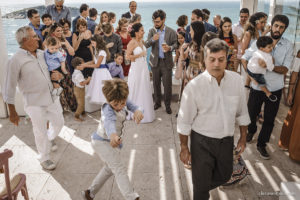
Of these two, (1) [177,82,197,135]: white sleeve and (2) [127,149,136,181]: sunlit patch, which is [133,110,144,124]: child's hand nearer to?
(1) [177,82,197,135]: white sleeve

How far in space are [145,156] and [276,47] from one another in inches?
90.5

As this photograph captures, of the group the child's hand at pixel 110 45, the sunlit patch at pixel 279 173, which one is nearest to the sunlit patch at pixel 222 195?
the sunlit patch at pixel 279 173

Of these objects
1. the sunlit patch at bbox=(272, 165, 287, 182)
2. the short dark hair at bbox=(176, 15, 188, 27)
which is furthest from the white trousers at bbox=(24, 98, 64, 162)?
the short dark hair at bbox=(176, 15, 188, 27)

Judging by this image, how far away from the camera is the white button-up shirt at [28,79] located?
10.7ft

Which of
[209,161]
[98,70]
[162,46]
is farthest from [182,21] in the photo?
[209,161]

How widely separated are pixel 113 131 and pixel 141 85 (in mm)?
2609

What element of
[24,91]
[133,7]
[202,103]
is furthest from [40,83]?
[133,7]

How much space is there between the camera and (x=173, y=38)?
5160 mm

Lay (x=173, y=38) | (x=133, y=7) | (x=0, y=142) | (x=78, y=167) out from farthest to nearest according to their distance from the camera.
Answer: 1. (x=133, y=7)
2. (x=173, y=38)
3. (x=0, y=142)
4. (x=78, y=167)

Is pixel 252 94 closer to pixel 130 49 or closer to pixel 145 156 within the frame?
pixel 145 156

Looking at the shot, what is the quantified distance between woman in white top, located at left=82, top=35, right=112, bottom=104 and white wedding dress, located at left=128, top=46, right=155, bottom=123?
1.61 feet

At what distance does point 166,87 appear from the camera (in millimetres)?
5387

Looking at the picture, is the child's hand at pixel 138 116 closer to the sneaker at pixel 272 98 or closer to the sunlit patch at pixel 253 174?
the sunlit patch at pixel 253 174

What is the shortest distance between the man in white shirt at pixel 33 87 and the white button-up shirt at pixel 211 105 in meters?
2.01
